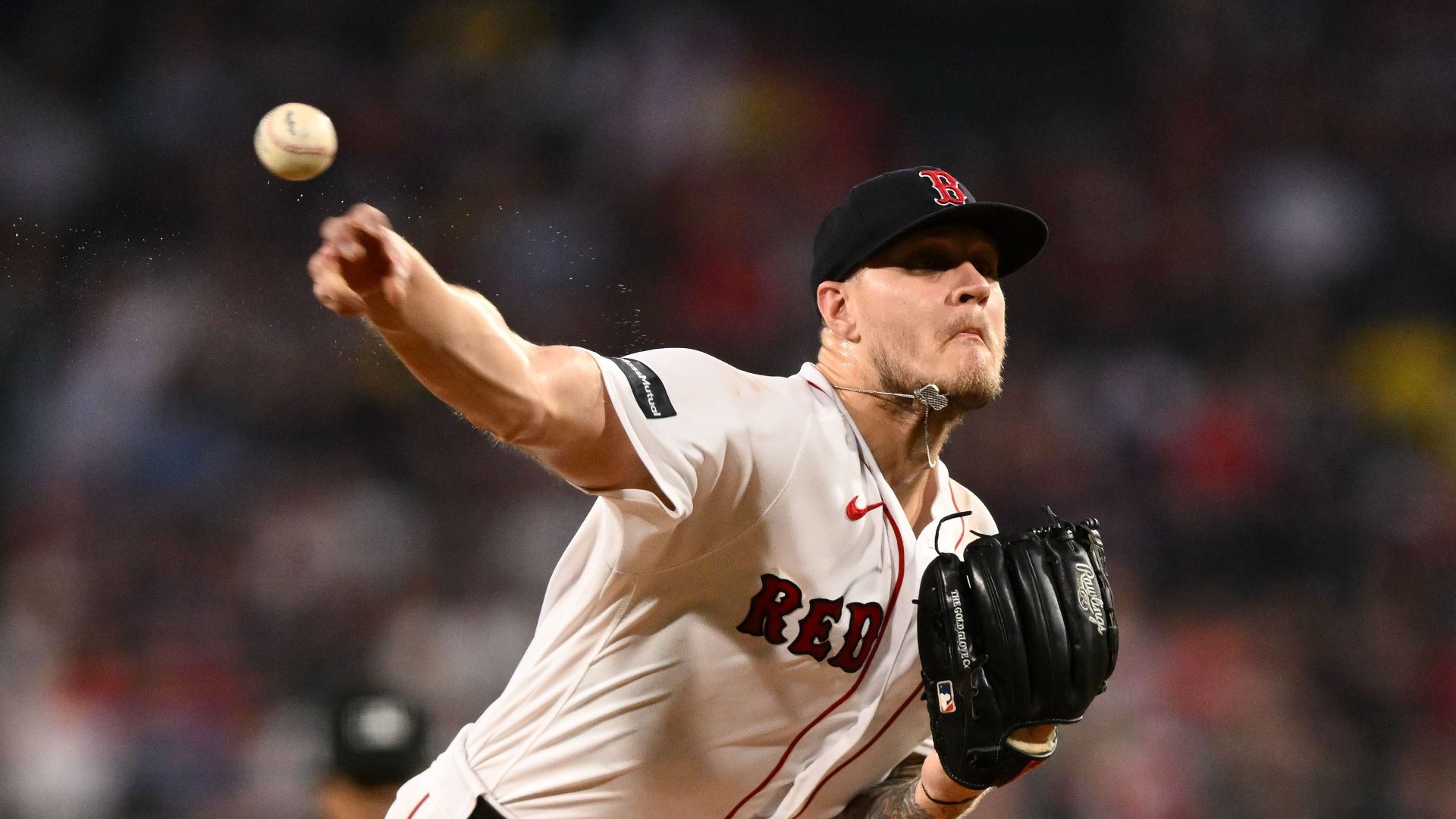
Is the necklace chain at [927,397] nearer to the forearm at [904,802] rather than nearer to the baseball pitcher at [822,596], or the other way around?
the baseball pitcher at [822,596]

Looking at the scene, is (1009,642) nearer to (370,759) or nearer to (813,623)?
(813,623)

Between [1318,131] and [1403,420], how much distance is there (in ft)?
6.32

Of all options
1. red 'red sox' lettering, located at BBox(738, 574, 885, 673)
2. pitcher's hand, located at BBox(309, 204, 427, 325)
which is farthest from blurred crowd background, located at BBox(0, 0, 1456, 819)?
pitcher's hand, located at BBox(309, 204, 427, 325)

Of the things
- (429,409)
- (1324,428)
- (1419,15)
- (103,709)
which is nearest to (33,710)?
(103,709)

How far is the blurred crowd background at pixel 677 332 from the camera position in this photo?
18.0 feet

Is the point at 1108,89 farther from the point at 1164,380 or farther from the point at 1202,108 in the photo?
the point at 1164,380

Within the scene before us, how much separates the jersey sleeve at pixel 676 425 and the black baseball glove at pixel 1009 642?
46 centimetres

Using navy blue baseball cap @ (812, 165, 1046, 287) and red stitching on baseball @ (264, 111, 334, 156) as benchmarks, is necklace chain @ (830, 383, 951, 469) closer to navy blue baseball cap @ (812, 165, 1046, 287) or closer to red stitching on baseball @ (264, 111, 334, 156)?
navy blue baseball cap @ (812, 165, 1046, 287)

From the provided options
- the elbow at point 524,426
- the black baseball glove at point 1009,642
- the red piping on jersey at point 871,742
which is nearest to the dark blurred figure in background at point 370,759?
the red piping on jersey at point 871,742

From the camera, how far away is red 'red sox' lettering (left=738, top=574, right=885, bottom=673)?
7.77ft

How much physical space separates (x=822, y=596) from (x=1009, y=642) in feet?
1.06

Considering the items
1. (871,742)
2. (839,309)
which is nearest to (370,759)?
(871,742)

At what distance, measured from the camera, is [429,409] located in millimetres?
6230

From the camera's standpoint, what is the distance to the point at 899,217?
2.60 meters
